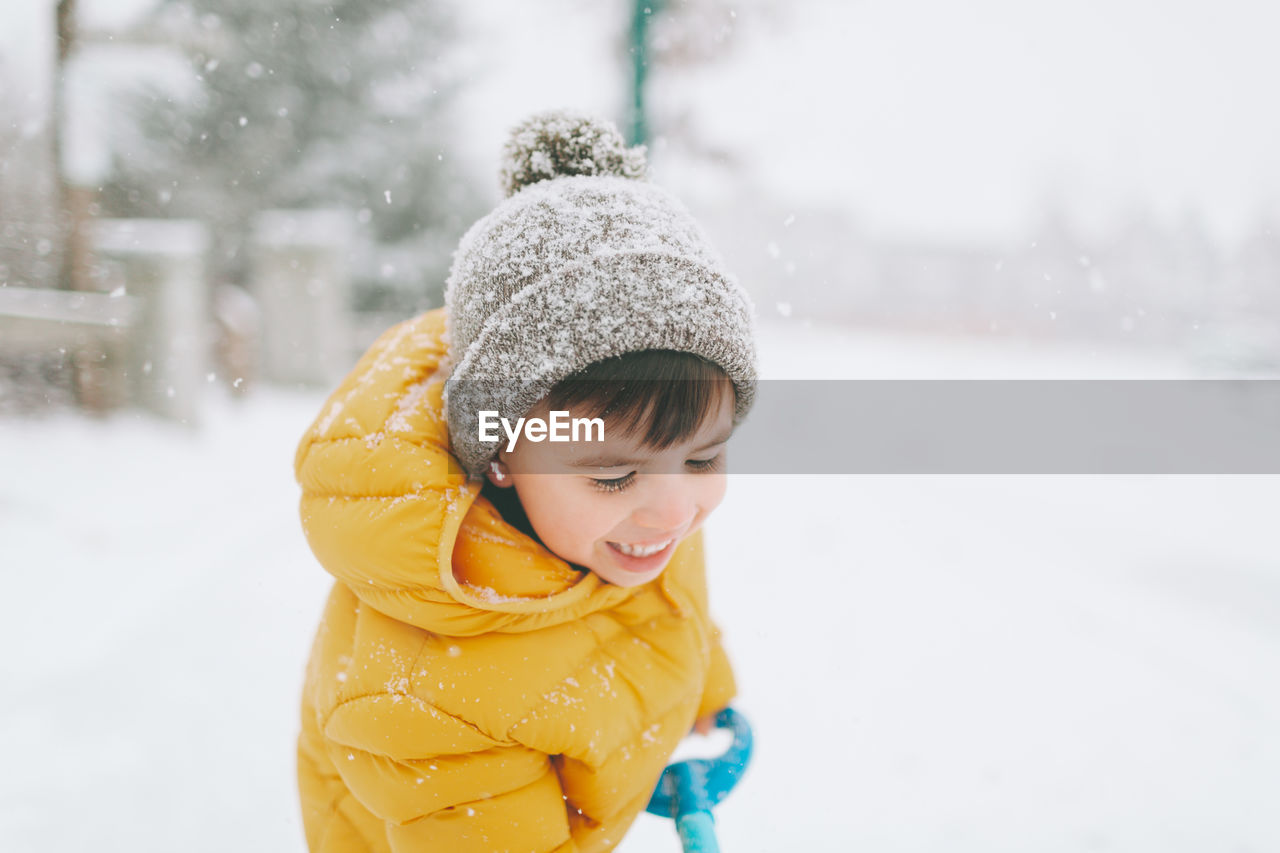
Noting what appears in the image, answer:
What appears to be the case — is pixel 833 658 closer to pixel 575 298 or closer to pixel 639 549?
pixel 639 549

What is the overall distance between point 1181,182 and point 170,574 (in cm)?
445

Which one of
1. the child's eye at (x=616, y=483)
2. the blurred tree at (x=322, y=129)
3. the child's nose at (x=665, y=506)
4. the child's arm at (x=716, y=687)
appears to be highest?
the blurred tree at (x=322, y=129)

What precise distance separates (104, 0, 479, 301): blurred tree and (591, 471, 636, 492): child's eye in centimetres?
591

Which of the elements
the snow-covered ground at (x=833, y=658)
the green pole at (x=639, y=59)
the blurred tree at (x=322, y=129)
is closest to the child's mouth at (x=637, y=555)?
the snow-covered ground at (x=833, y=658)

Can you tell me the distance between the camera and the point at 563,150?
41.0 inches

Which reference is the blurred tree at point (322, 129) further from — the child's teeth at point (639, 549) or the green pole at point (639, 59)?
the child's teeth at point (639, 549)

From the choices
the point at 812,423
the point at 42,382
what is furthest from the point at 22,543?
the point at 812,423

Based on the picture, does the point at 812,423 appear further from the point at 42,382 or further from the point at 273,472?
the point at 42,382

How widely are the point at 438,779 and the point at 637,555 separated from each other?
1.16 feet

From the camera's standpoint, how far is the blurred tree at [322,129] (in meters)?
5.91

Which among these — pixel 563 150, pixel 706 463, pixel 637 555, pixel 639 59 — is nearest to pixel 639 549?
pixel 637 555

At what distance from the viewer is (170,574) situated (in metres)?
2.53

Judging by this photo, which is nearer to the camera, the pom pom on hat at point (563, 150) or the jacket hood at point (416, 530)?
the jacket hood at point (416, 530)

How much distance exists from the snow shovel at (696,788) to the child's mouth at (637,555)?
1.13 ft
